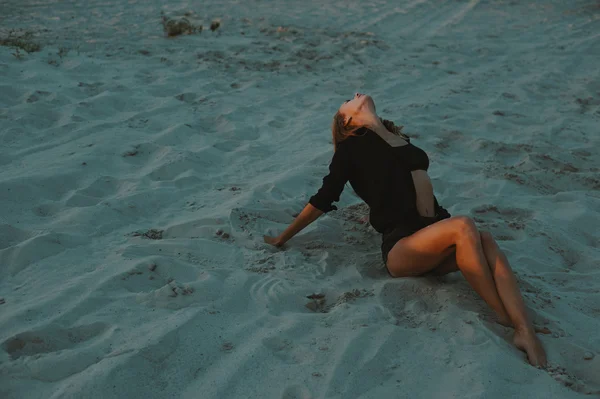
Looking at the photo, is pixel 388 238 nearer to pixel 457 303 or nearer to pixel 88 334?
pixel 457 303

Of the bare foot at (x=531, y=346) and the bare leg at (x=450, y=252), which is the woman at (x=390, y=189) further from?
the bare foot at (x=531, y=346)

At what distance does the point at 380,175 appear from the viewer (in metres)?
3.40

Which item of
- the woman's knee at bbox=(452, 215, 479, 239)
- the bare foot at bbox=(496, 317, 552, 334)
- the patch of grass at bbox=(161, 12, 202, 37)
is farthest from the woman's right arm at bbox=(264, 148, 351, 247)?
the patch of grass at bbox=(161, 12, 202, 37)

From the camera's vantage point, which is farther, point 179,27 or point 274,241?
point 179,27

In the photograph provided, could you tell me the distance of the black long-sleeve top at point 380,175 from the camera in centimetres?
341

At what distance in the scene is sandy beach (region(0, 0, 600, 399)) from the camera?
2.62 metres

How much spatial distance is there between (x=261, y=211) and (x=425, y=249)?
50.5 inches

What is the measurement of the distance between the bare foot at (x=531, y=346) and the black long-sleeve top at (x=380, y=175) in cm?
82

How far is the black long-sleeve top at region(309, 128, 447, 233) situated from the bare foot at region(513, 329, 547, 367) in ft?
2.70

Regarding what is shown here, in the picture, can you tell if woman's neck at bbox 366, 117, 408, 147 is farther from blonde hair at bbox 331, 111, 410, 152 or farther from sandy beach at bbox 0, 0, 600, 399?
sandy beach at bbox 0, 0, 600, 399

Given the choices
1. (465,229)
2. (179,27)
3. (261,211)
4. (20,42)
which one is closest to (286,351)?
(465,229)

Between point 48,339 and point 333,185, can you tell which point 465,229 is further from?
point 48,339

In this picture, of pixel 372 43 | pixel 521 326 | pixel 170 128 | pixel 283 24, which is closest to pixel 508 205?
pixel 521 326

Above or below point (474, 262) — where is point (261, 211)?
below
